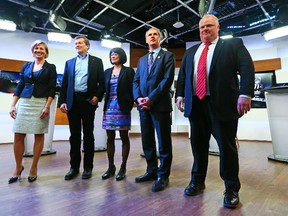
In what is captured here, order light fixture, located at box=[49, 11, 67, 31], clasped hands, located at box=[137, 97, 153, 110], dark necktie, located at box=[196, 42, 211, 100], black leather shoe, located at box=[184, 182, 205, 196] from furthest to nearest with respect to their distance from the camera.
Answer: light fixture, located at box=[49, 11, 67, 31]
clasped hands, located at box=[137, 97, 153, 110]
black leather shoe, located at box=[184, 182, 205, 196]
dark necktie, located at box=[196, 42, 211, 100]

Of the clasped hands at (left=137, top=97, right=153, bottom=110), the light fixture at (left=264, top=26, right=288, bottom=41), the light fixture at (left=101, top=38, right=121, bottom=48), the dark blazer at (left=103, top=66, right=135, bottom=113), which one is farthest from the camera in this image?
the light fixture at (left=101, top=38, right=121, bottom=48)

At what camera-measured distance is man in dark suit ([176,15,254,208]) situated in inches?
56.7

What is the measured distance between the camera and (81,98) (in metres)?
2.12

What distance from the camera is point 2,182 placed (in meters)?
2.00

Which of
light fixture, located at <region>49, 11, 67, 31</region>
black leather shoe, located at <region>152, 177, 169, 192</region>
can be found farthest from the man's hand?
light fixture, located at <region>49, 11, 67, 31</region>

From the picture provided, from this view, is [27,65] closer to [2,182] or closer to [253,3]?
[2,182]

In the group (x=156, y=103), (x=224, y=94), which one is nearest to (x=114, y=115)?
(x=156, y=103)

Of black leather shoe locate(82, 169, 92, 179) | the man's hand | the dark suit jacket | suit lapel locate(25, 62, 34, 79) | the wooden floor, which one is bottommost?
the wooden floor

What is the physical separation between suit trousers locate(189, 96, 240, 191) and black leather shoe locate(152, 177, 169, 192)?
0.88 ft

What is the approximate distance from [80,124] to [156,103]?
910mm

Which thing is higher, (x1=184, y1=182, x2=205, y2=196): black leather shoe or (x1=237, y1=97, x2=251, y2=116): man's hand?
(x1=237, y1=97, x2=251, y2=116): man's hand

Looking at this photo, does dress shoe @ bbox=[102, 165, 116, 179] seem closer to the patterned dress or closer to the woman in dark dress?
the woman in dark dress

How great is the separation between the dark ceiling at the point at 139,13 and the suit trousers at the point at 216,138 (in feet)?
10.5

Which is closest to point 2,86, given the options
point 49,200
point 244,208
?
point 49,200
